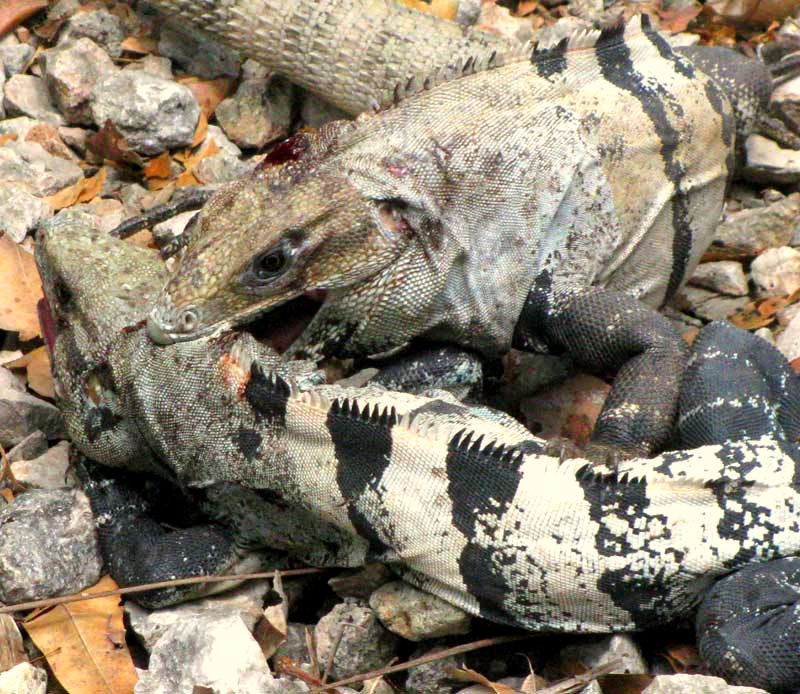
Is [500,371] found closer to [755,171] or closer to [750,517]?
[750,517]

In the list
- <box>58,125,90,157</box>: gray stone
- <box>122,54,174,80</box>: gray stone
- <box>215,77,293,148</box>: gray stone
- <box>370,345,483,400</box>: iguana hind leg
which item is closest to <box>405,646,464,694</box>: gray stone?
<box>370,345,483,400</box>: iguana hind leg

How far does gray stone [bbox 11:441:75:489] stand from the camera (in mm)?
5082

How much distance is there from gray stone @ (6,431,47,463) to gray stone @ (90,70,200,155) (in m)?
1.73

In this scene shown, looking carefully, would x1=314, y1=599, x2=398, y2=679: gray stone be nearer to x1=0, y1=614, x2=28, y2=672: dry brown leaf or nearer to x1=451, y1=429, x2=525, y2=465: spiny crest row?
x1=451, y1=429, x2=525, y2=465: spiny crest row

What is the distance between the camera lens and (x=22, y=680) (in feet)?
13.6

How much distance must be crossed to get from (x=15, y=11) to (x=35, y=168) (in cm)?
101

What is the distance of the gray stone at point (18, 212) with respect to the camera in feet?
19.5

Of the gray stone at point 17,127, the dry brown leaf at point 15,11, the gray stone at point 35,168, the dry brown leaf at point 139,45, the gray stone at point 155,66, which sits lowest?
the gray stone at point 35,168

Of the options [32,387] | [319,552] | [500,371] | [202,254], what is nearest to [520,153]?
[500,371]

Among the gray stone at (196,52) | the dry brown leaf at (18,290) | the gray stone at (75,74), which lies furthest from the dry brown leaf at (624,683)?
the gray stone at (196,52)

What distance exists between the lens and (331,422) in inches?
169

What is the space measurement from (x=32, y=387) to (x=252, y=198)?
1.57 metres

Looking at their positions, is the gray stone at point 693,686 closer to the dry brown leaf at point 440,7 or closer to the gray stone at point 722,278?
the gray stone at point 722,278

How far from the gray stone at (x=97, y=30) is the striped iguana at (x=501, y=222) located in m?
2.20
